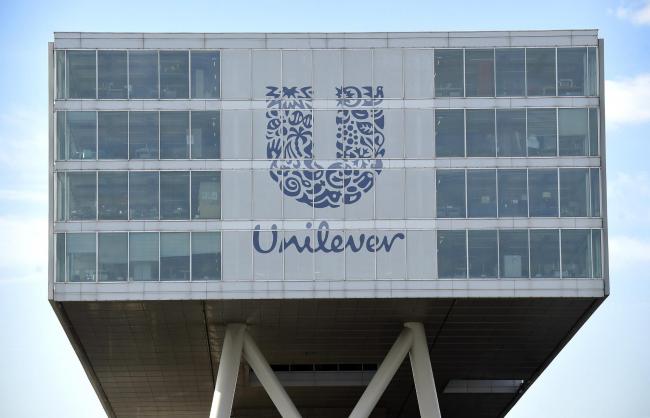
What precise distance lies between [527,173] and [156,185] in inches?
617

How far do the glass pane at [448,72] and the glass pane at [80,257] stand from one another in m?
16.0

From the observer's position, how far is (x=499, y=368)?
82.1 meters

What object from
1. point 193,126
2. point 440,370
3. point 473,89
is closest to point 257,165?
point 193,126

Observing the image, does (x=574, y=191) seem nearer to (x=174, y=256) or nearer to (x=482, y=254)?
(x=482, y=254)

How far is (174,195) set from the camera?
221 ft

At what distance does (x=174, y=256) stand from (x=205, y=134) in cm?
534

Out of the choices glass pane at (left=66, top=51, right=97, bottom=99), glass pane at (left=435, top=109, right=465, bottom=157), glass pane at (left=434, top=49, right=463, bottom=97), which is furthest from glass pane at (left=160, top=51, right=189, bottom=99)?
glass pane at (left=435, top=109, right=465, bottom=157)

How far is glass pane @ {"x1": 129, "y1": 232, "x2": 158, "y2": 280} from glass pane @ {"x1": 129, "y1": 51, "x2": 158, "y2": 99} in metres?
5.96

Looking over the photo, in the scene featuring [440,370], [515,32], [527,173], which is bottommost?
[440,370]

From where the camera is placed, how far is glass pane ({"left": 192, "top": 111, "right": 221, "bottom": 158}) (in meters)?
67.6

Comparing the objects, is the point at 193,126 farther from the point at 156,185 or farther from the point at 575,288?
the point at 575,288

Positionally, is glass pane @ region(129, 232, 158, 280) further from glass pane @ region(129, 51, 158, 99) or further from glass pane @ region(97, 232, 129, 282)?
glass pane @ region(129, 51, 158, 99)

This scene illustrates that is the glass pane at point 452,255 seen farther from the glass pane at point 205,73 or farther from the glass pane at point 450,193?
the glass pane at point 205,73

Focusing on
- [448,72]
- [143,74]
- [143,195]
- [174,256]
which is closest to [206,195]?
[143,195]
